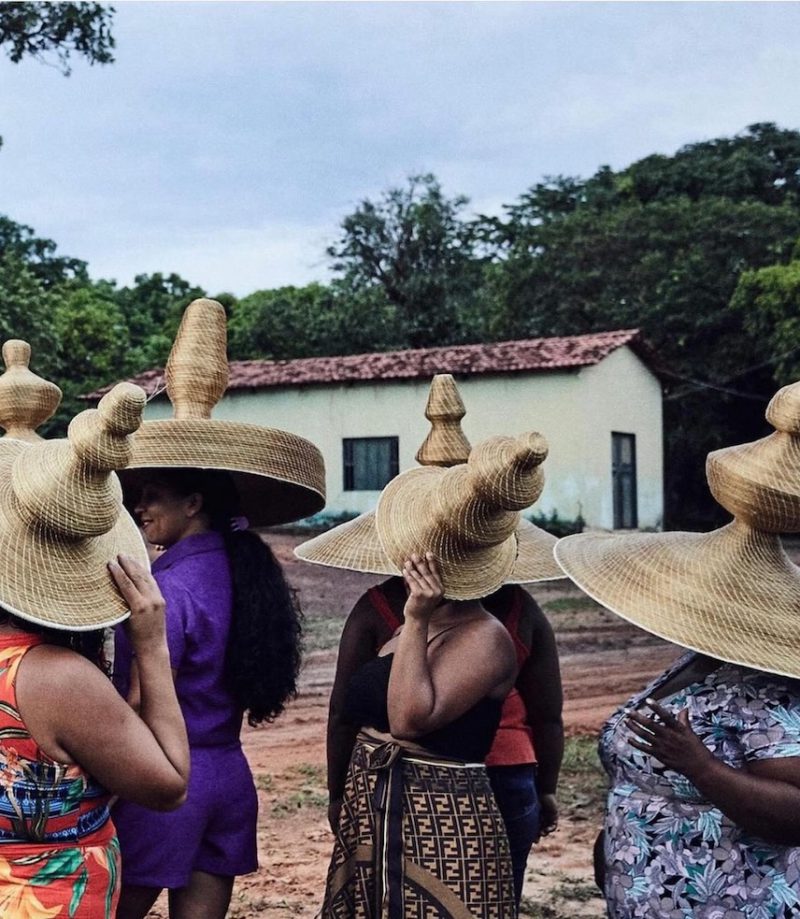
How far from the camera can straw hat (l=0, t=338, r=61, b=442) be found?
3.60 m

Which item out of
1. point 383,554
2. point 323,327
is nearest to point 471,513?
point 383,554

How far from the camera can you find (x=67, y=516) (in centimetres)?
191

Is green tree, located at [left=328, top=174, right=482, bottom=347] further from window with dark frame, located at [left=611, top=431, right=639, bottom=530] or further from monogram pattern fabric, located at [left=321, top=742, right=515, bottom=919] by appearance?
monogram pattern fabric, located at [left=321, top=742, right=515, bottom=919]

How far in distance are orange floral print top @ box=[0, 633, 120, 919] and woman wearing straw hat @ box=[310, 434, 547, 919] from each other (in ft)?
2.37

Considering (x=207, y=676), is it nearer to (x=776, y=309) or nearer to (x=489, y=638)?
(x=489, y=638)

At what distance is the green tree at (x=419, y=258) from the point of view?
27.2 metres

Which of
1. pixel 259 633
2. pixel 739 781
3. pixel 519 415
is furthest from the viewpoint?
pixel 519 415

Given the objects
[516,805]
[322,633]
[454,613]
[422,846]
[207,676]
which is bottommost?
[322,633]

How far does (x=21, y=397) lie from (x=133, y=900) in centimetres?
173

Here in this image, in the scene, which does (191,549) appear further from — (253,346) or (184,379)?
(253,346)

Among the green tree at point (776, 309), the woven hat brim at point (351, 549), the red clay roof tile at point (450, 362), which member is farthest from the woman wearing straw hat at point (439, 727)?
the green tree at point (776, 309)

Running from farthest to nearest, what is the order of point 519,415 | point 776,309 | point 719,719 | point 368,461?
point 776,309, point 368,461, point 519,415, point 719,719

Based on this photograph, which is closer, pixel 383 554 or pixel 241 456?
pixel 241 456

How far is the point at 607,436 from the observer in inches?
775
